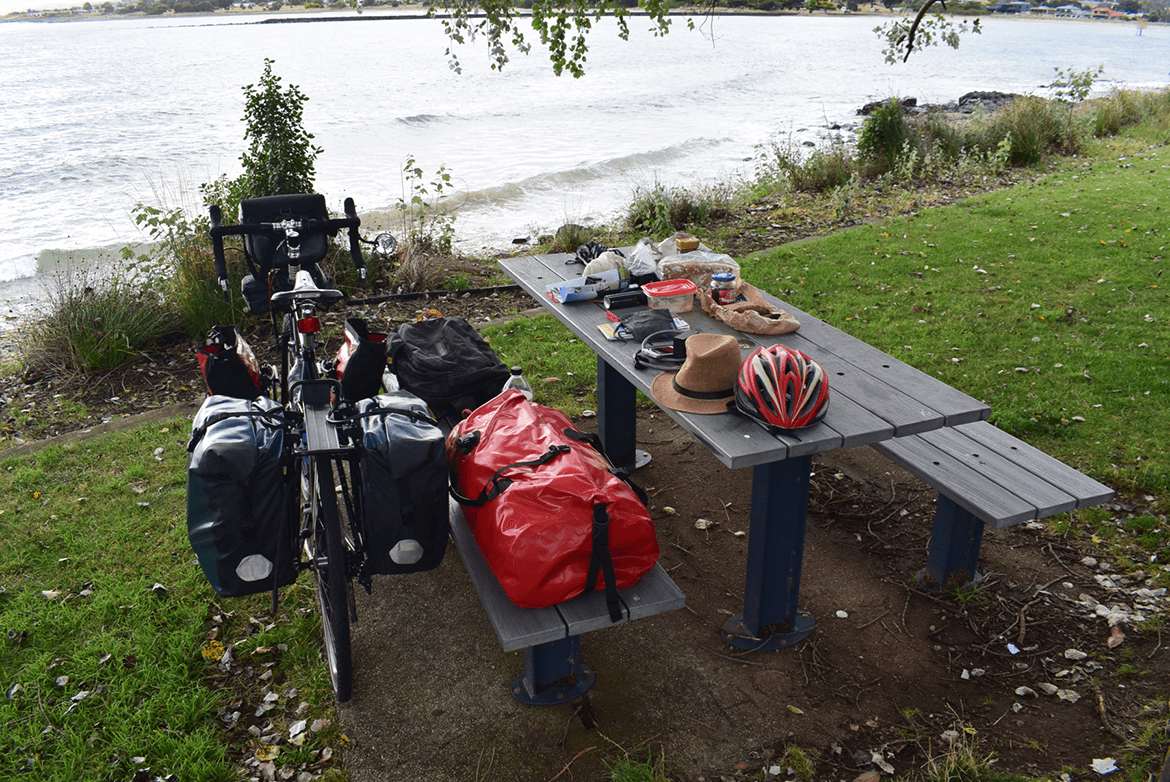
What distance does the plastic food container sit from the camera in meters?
3.88

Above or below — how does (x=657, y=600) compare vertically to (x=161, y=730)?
above

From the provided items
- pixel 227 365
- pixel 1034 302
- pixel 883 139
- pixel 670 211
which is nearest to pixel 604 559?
pixel 227 365

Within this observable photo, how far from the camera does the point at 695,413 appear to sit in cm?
297

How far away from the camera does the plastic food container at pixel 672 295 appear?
3875 millimetres

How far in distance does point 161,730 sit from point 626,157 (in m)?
18.5

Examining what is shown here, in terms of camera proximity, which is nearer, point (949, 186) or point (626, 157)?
point (949, 186)

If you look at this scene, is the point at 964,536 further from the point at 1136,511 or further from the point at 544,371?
the point at 544,371

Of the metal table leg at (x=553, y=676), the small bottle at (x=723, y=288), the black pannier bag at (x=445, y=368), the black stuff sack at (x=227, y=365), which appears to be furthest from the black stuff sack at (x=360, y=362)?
the small bottle at (x=723, y=288)

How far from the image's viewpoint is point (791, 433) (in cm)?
276

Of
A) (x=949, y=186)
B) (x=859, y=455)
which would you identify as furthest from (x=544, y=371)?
(x=949, y=186)

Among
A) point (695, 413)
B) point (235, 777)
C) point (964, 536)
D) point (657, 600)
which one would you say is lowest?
point (235, 777)

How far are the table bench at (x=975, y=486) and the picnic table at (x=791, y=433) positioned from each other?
0.27 meters

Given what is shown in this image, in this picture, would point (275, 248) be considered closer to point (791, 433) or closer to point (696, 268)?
point (696, 268)

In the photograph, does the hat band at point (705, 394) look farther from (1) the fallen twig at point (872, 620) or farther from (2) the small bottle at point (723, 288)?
(1) the fallen twig at point (872, 620)
